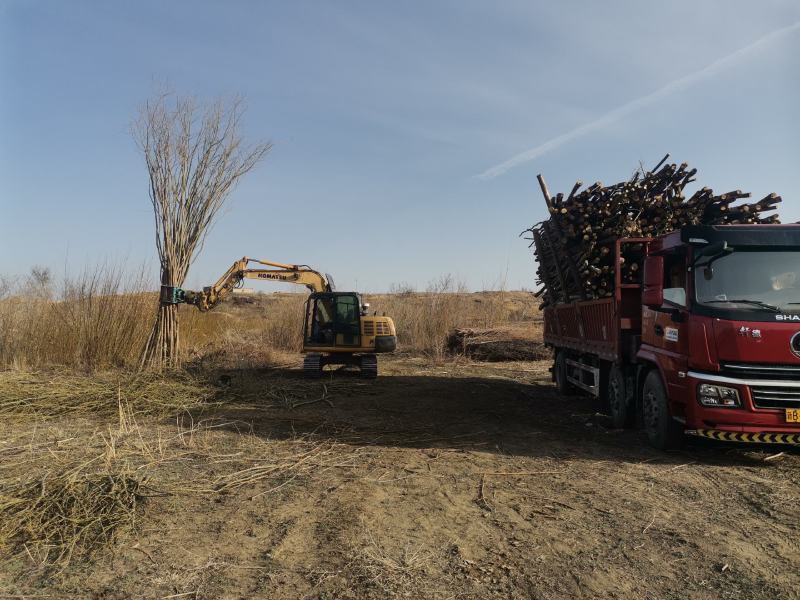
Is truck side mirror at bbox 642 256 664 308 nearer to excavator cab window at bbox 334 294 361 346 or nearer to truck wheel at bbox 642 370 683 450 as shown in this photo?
truck wheel at bbox 642 370 683 450

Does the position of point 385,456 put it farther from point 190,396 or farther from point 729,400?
point 190,396

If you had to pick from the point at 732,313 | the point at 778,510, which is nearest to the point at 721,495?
the point at 778,510

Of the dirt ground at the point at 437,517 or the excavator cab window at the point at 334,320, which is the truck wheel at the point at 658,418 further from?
the excavator cab window at the point at 334,320

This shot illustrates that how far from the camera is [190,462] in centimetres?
581

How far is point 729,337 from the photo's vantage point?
5.56m

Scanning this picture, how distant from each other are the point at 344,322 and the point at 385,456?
23.6ft

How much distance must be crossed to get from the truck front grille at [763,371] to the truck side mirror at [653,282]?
113 cm

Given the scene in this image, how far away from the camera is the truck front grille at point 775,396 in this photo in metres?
5.47

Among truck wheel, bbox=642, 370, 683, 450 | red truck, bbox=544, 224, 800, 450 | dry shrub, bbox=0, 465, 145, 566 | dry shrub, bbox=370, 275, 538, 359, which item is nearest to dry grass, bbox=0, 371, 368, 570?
dry shrub, bbox=0, 465, 145, 566

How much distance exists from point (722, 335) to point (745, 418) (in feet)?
2.69

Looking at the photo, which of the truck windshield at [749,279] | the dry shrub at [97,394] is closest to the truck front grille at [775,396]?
the truck windshield at [749,279]

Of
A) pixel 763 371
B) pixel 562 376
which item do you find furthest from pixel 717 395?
pixel 562 376

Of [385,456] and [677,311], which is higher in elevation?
[677,311]

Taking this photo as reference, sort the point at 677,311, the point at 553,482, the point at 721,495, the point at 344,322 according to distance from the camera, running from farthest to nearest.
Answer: the point at 344,322 → the point at 677,311 → the point at 553,482 → the point at 721,495
